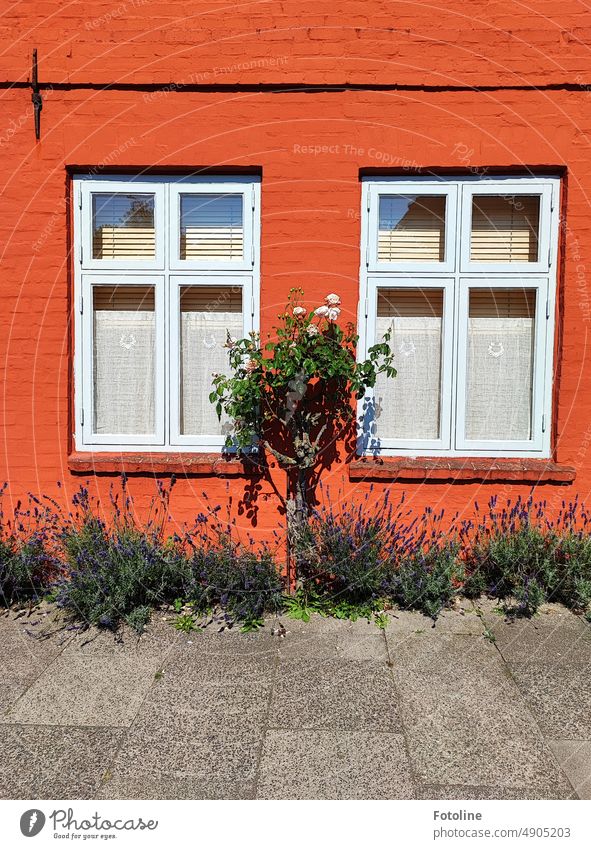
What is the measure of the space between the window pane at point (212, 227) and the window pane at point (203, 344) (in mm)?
256

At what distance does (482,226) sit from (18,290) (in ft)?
10.9

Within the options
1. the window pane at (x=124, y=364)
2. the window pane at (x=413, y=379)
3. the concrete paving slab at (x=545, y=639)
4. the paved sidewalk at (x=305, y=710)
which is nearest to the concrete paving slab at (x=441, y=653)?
the paved sidewalk at (x=305, y=710)

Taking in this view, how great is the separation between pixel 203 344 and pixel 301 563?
172 cm

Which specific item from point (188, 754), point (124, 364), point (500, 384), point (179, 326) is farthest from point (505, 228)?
point (188, 754)

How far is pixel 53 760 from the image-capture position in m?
2.91

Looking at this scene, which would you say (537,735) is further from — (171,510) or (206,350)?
(206,350)

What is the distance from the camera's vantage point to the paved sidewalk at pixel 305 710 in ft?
9.12

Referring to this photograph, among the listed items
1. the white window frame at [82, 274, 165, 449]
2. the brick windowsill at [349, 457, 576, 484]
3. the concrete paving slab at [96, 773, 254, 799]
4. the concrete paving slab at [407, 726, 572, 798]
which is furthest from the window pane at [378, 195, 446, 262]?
the concrete paving slab at [96, 773, 254, 799]

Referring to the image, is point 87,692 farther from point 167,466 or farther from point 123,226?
→ point 123,226

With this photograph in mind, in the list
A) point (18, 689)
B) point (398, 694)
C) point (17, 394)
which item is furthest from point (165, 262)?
point (398, 694)

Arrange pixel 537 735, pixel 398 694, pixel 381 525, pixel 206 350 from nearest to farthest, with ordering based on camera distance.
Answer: pixel 537 735 < pixel 398 694 < pixel 381 525 < pixel 206 350

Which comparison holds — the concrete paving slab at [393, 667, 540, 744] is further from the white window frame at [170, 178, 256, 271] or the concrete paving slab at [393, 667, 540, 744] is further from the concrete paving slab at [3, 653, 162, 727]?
the white window frame at [170, 178, 256, 271]

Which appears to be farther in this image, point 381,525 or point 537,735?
point 381,525

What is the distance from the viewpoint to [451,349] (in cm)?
487
